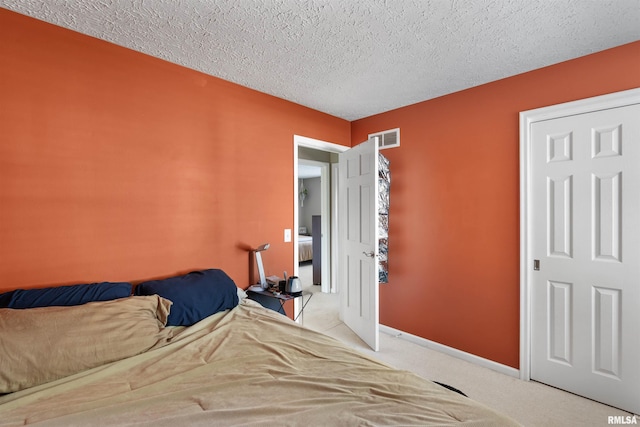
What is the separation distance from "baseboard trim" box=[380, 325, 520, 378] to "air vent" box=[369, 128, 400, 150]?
2051 millimetres

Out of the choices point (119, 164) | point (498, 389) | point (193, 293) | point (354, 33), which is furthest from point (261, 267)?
point (498, 389)

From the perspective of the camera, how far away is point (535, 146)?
2.35m

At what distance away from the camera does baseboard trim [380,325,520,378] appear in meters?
2.49

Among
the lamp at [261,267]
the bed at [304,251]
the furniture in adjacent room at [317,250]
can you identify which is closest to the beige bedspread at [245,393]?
the lamp at [261,267]

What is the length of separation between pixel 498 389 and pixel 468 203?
1512 mm

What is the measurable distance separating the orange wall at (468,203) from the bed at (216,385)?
172cm

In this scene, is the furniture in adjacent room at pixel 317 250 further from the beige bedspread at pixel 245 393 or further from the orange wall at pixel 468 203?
the beige bedspread at pixel 245 393

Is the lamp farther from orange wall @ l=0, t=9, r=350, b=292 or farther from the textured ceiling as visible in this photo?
the textured ceiling

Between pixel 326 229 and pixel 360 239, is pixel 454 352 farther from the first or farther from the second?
pixel 326 229

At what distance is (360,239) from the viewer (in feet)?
10.4

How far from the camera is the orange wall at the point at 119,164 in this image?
1.63 m

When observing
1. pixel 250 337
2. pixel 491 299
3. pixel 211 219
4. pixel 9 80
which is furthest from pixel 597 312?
pixel 9 80

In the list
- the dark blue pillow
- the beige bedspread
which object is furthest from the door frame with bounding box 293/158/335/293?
the beige bedspread

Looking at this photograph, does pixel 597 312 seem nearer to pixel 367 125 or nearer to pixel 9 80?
pixel 367 125
